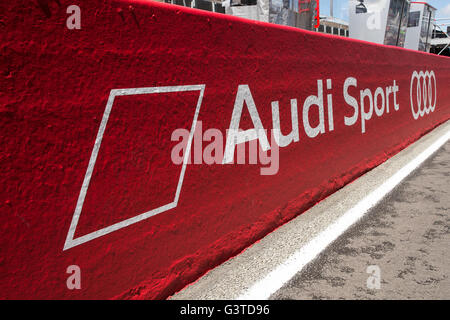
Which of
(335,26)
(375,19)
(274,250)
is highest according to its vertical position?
(335,26)

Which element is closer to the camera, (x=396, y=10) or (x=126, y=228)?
(x=126, y=228)

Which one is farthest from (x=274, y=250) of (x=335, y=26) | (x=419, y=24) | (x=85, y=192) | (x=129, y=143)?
(x=335, y=26)

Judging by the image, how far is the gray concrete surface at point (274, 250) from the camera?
2.21m

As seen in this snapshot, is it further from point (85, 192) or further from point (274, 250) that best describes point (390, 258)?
point (85, 192)

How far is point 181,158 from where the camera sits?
2199 mm

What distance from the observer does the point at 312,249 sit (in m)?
2.66

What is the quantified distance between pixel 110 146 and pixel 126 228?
1.45 ft

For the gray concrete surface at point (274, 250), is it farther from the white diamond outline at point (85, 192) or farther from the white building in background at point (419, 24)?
the white building in background at point (419, 24)

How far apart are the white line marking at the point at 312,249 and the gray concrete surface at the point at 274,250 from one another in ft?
0.10

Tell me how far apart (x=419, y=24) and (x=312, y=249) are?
12.3m

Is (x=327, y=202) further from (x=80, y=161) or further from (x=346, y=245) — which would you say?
(x=80, y=161)

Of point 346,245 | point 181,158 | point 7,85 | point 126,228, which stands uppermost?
point 7,85

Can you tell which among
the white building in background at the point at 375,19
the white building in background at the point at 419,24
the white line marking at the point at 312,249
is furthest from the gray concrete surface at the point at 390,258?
the white building in background at the point at 419,24
